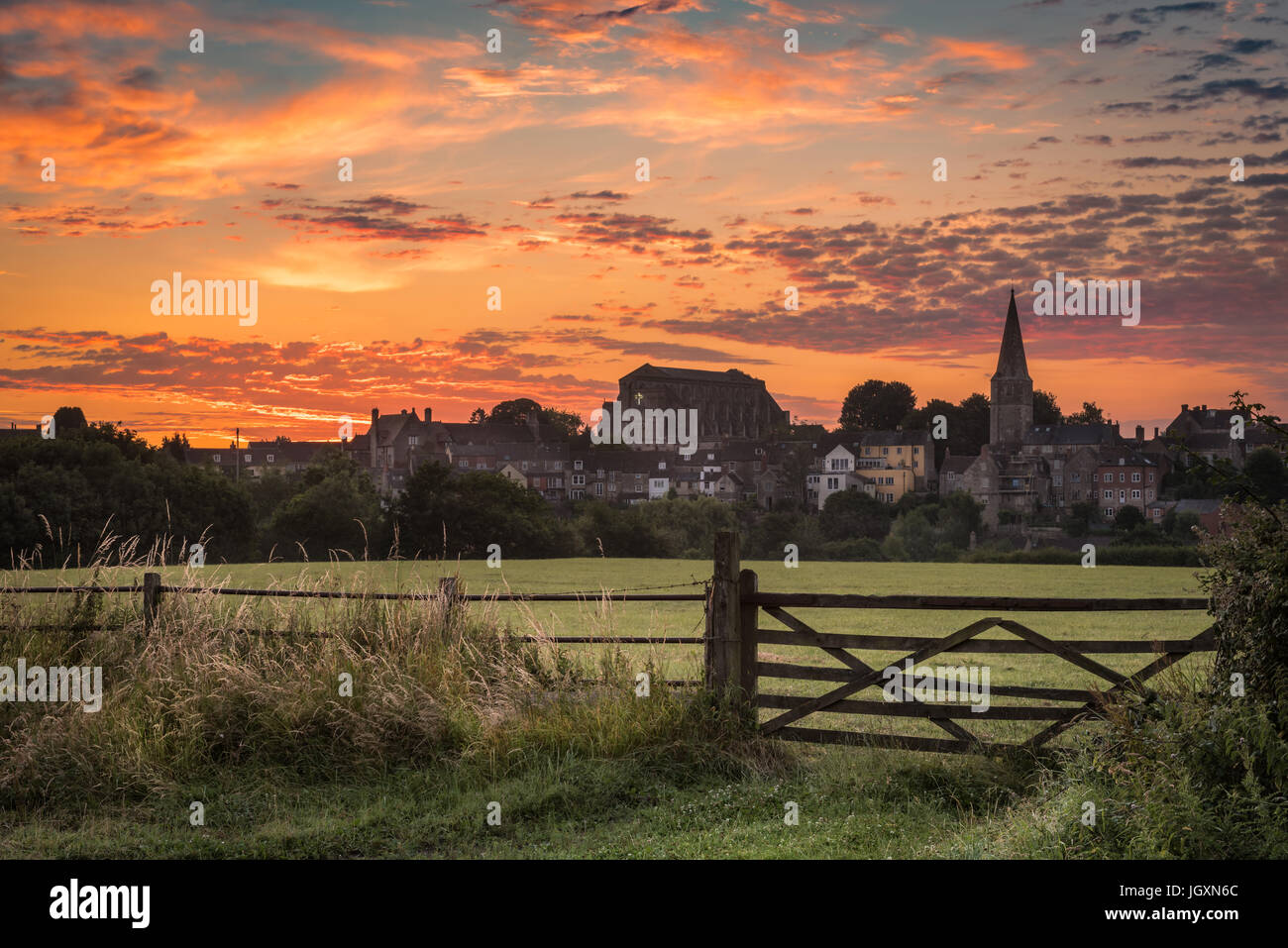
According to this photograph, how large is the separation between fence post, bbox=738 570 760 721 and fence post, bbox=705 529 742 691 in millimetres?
48

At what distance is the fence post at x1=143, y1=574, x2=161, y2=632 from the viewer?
9.95m

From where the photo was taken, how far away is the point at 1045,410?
14175 centimetres

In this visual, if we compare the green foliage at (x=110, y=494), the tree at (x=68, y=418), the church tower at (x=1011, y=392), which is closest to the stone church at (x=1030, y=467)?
the church tower at (x=1011, y=392)

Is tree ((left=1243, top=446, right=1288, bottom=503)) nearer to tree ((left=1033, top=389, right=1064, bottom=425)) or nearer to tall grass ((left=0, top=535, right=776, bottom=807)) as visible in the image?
tall grass ((left=0, top=535, right=776, bottom=807))

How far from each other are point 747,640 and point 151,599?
5736 mm

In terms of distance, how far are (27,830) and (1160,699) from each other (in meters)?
7.72

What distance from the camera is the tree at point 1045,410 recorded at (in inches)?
5492

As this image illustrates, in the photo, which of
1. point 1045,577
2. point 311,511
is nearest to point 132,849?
point 1045,577

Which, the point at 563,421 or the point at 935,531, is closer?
the point at 935,531

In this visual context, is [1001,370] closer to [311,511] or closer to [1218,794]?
[311,511]

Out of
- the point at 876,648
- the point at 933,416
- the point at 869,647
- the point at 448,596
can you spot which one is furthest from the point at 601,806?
the point at 933,416

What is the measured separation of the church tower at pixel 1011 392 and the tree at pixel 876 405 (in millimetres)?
10379

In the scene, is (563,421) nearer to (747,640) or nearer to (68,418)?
(68,418)

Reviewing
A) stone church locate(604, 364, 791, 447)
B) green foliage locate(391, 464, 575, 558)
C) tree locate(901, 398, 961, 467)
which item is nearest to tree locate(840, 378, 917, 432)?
tree locate(901, 398, 961, 467)
